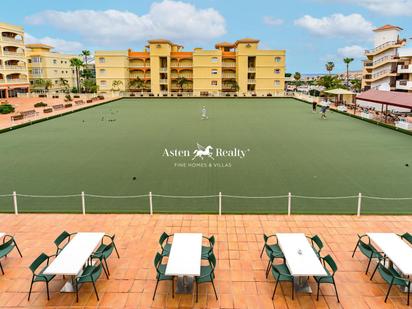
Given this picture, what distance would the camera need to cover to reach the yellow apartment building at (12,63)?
52.1 metres

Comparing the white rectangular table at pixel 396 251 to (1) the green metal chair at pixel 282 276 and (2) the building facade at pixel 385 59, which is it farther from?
Answer: (2) the building facade at pixel 385 59

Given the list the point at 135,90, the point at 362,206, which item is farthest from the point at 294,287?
the point at 135,90

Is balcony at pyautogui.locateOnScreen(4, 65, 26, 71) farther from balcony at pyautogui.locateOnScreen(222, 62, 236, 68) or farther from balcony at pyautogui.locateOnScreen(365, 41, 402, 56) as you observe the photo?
balcony at pyautogui.locateOnScreen(365, 41, 402, 56)

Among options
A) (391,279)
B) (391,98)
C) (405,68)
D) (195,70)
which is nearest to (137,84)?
(195,70)

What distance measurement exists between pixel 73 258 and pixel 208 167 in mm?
9175

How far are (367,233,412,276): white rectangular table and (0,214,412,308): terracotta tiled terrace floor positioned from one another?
615 millimetres

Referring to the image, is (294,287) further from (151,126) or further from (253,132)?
(151,126)

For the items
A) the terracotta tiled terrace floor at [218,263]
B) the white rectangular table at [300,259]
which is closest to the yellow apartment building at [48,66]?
the terracotta tiled terrace floor at [218,263]

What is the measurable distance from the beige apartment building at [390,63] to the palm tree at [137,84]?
Answer: 38.6m

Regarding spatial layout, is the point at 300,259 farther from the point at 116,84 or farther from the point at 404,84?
the point at 116,84

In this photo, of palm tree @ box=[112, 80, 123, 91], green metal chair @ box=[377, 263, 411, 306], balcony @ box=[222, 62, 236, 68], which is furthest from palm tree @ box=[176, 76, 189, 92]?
green metal chair @ box=[377, 263, 411, 306]

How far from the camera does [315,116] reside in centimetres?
3231

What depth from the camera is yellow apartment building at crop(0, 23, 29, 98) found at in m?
52.1

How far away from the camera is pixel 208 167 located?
15039mm
